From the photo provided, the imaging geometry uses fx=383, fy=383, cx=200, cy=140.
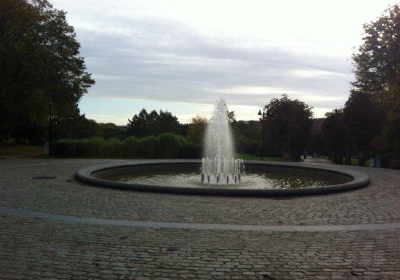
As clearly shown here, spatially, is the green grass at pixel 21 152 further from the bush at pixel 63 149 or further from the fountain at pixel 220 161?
the fountain at pixel 220 161

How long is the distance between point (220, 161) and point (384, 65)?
14.4 meters

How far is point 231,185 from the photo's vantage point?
598 inches

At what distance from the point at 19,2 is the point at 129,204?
22345 millimetres

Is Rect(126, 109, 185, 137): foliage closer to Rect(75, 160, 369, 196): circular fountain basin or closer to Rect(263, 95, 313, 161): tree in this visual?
Rect(263, 95, 313, 161): tree

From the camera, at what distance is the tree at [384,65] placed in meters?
22.7

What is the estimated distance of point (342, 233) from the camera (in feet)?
24.5

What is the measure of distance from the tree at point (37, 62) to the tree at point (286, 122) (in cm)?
1730

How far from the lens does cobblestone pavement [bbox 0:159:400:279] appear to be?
525cm

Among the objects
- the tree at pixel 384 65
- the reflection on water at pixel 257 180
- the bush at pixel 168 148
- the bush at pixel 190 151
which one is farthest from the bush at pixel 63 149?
the tree at pixel 384 65

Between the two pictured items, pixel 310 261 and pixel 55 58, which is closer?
pixel 310 261

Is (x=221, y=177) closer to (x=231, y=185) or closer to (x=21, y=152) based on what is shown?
(x=231, y=185)

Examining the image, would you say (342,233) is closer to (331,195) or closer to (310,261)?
(310,261)

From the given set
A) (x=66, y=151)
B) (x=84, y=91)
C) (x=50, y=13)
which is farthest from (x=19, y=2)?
(x=66, y=151)

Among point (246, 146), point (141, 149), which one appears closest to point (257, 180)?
point (141, 149)
